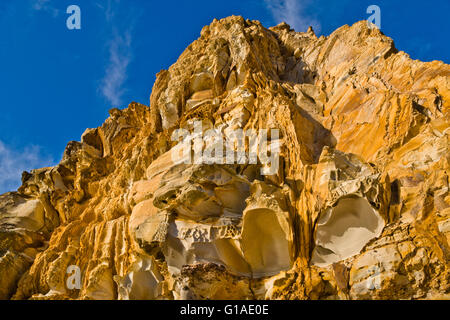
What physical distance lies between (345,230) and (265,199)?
226cm

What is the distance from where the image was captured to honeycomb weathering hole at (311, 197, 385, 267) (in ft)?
33.1

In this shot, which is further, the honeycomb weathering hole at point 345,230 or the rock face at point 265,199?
the honeycomb weathering hole at point 345,230

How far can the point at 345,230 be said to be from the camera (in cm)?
1055

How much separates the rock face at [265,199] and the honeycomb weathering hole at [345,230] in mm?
29

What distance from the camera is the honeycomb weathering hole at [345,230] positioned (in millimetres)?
10078

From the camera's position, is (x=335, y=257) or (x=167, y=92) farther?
(x=167, y=92)

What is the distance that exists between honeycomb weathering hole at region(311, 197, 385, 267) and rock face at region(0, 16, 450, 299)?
0.03m

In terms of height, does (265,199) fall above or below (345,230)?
above

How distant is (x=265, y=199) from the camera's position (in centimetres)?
1123

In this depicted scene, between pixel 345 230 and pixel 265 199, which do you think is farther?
pixel 265 199

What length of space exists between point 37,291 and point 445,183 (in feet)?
50.6
